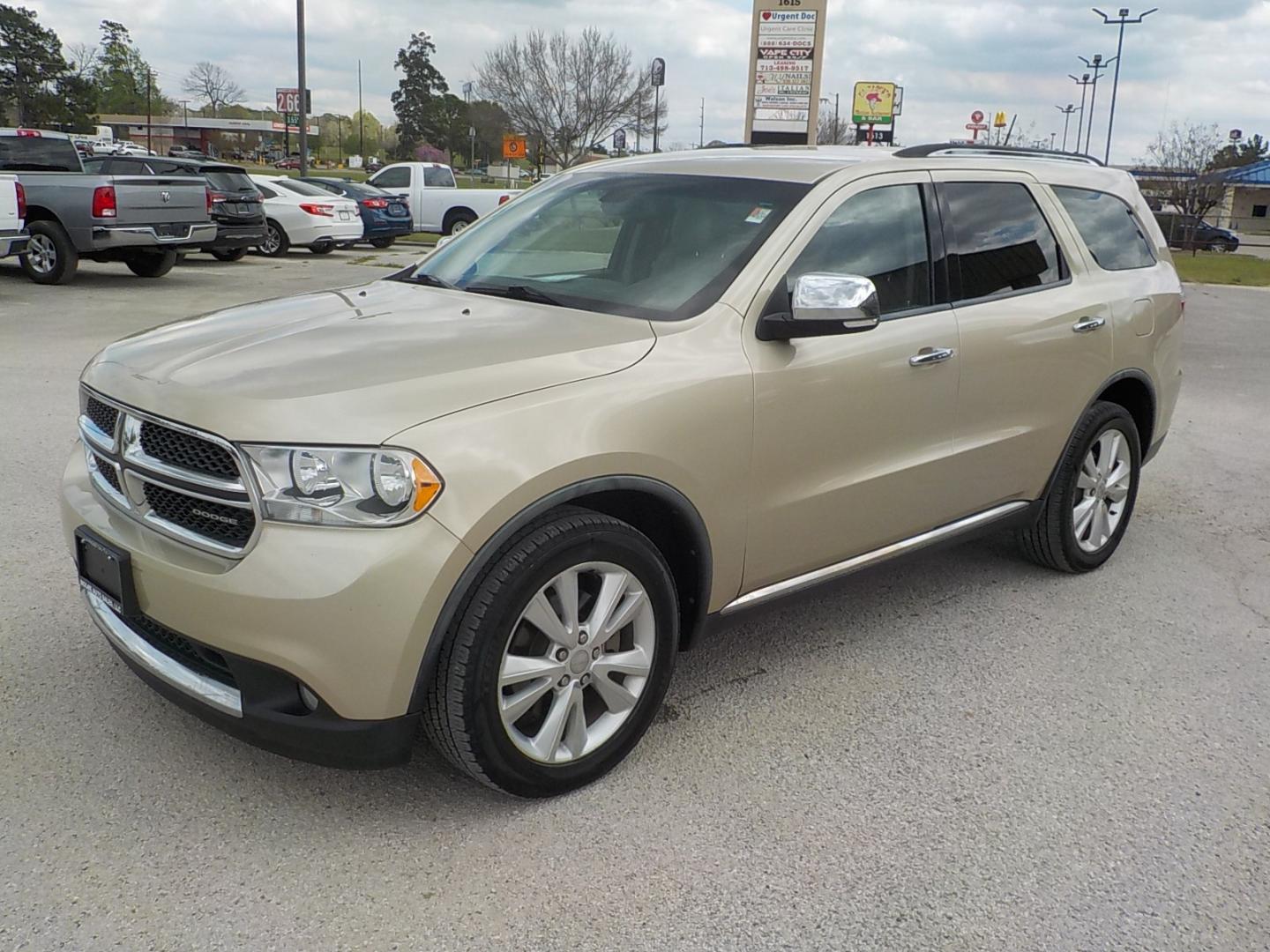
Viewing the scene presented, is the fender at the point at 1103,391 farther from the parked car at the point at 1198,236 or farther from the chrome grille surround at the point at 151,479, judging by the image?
the parked car at the point at 1198,236

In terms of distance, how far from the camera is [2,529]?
16.3 feet

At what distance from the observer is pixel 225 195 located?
17.0 metres

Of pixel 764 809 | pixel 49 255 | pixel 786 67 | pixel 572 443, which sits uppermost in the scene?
pixel 786 67

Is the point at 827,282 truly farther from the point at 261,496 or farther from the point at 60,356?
the point at 60,356

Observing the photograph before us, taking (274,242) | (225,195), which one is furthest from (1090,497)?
(274,242)

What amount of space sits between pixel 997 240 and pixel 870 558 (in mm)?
1369

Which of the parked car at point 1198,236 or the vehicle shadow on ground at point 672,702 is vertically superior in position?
the parked car at point 1198,236

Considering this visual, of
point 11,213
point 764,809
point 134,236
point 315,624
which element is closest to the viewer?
point 315,624

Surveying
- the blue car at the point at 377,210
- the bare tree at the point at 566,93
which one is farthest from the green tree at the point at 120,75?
the blue car at the point at 377,210

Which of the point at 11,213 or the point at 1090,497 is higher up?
the point at 11,213

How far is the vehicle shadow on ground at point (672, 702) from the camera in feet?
10.00

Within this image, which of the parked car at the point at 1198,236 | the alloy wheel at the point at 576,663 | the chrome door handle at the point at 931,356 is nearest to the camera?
the alloy wheel at the point at 576,663

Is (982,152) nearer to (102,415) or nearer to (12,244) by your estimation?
(102,415)

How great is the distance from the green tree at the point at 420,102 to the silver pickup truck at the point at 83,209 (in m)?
96.8
